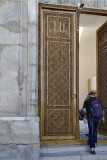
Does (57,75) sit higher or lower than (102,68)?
lower

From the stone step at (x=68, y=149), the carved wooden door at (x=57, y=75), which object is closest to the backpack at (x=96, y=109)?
the carved wooden door at (x=57, y=75)

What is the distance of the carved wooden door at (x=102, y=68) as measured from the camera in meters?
7.55

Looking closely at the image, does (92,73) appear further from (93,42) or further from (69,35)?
(69,35)

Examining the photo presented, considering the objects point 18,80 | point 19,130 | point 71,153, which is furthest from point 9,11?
point 71,153

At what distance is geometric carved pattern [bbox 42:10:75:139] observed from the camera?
Answer: 6.23m

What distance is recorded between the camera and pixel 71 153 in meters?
5.87

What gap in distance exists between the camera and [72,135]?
249 inches

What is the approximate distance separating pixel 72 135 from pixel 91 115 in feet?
2.43

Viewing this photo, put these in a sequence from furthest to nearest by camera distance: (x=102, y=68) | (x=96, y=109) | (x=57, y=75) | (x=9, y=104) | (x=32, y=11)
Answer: (x=102, y=68), (x=57, y=75), (x=96, y=109), (x=32, y=11), (x=9, y=104)

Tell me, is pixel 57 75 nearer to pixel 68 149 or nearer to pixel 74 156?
pixel 68 149

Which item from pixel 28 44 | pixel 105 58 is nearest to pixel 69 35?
pixel 28 44

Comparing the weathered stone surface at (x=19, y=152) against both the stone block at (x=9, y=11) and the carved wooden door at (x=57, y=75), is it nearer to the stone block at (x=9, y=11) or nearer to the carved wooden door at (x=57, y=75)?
the carved wooden door at (x=57, y=75)

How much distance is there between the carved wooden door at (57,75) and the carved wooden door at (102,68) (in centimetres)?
156

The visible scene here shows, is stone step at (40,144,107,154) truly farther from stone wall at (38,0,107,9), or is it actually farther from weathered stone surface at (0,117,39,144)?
stone wall at (38,0,107,9)
